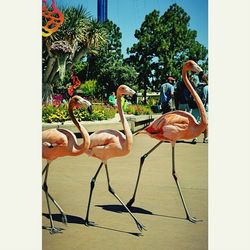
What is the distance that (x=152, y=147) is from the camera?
11.3 ft

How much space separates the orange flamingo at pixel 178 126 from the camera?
10.9ft

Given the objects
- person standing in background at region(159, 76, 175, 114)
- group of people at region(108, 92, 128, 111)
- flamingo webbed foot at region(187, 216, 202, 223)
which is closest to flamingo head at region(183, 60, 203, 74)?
person standing in background at region(159, 76, 175, 114)

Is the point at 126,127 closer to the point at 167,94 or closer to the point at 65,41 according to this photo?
the point at 167,94

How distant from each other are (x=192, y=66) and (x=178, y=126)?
1.55ft

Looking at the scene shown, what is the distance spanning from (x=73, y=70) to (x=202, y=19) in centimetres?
107

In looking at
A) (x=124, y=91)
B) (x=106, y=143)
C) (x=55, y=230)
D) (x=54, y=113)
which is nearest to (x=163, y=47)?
(x=124, y=91)

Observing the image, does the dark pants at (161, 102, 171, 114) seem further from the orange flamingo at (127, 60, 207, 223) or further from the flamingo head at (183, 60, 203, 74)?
the flamingo head at (183, 60, 203, 74)

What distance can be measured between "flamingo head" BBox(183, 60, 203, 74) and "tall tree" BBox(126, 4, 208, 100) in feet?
0.18

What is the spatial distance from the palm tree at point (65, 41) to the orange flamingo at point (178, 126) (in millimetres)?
770

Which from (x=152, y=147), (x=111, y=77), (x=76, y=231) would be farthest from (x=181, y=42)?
(x=76, y=231)

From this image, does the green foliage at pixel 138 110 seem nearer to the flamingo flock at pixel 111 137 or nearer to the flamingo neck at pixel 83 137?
the flamingo flock at pixel 111 137

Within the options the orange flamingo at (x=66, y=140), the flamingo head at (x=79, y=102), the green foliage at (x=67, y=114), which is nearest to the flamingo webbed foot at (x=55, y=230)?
the orange flamingo at (x=66, y=140)

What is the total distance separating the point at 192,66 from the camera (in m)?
3.34
